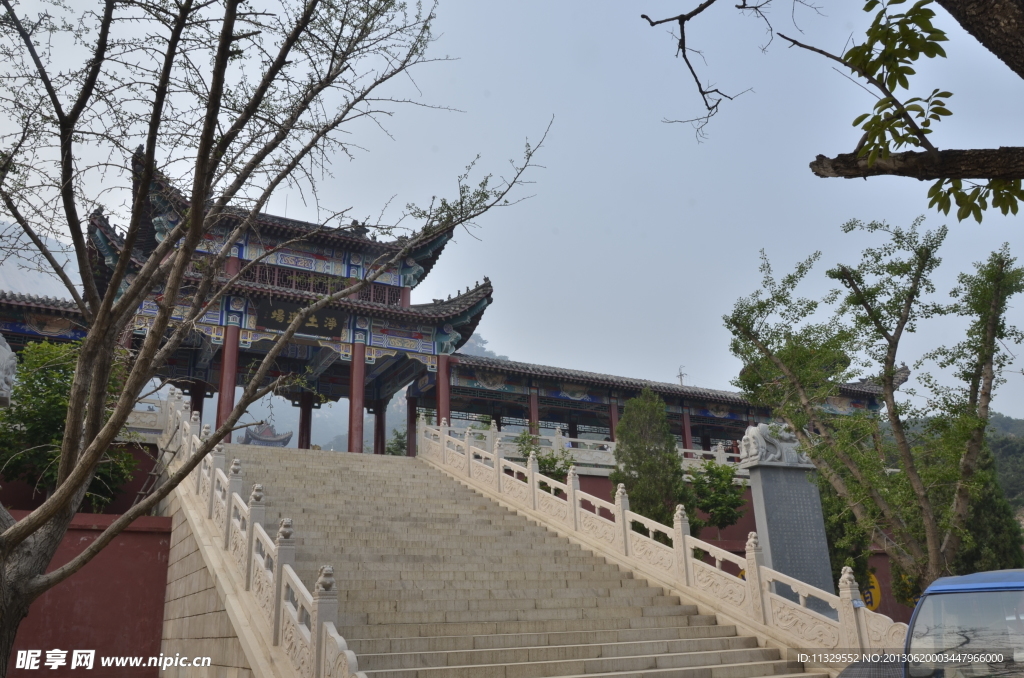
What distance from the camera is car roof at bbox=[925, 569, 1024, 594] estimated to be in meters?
4.41

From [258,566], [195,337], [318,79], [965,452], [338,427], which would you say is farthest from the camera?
[338,427]

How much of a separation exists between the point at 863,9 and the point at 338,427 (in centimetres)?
14065

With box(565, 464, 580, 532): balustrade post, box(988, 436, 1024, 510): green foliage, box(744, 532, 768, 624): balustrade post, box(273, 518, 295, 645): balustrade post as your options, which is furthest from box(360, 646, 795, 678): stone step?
box(988, 436, 1024, 510): green foliage

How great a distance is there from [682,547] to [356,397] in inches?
426

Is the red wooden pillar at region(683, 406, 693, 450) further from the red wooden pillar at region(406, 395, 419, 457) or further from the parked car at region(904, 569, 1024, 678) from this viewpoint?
the parked car at region(904, 569, 1024, 678)

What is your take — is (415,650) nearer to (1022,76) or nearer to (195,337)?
(1022,76)

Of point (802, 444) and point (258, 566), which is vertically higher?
point (802, 444)

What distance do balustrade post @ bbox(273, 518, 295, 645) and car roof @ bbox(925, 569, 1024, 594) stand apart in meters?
4.77

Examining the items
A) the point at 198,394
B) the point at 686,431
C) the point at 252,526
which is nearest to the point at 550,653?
the point at 252,526

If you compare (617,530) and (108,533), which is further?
(617,530)

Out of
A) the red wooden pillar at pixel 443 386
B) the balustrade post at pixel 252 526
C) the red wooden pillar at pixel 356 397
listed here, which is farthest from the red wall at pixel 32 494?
the red wooden pillar at pixel 443 386

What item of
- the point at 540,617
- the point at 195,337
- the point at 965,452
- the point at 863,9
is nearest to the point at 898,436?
the point at 965,452

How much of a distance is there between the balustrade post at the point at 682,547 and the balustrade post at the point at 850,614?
6.27ft

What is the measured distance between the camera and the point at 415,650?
651cm
